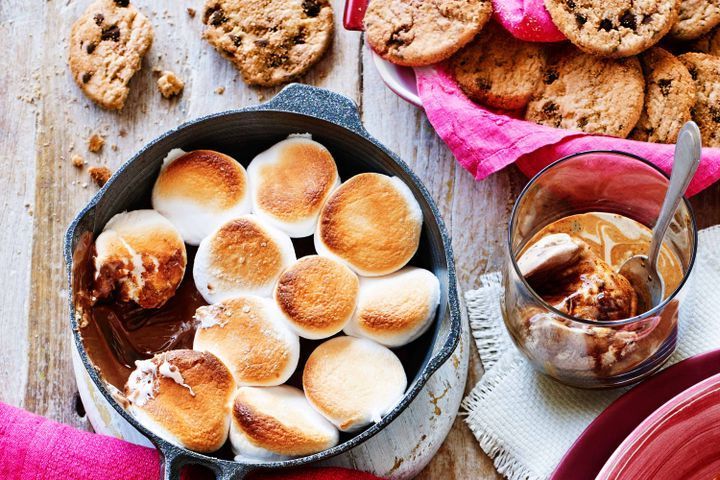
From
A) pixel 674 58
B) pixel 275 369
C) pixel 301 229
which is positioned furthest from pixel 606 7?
pixel 275 369

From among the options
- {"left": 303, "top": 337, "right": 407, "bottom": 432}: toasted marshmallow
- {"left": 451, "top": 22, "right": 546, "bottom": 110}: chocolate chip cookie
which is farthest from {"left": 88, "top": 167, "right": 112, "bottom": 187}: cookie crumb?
{"left": 451, "top": 22, "right": 546, "bottom": 110}: chocolate chip cookie

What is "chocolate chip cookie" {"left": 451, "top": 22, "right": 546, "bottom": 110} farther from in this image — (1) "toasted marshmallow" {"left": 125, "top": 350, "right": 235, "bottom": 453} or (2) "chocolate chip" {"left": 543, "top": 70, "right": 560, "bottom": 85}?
(1) "toasted marshmallow" {"left": 125, "top": 350, "right": 235, "bottom": 453}

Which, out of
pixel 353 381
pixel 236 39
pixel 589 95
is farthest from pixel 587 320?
pixel 236 39

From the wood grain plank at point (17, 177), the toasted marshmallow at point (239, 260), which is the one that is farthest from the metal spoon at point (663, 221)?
the wood grain plank at point (17, 177)

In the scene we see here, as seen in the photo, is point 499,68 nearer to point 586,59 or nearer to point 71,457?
point 586,59

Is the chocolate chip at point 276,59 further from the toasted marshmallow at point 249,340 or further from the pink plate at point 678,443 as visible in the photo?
the pink plate at point 678,443

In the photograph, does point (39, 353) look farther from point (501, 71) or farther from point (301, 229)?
point (501, 71)
